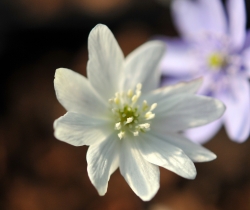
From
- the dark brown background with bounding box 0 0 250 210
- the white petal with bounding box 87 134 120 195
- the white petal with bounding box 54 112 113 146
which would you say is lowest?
the dark brown background with bounding box 0 0 250 210

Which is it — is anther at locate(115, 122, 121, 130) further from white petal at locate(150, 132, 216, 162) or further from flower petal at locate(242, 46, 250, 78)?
flower petal at locate(242, 46, 250, 78)

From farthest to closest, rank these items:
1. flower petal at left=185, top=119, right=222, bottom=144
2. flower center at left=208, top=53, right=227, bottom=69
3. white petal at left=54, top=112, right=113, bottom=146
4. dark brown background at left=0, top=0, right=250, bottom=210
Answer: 1. dark brown background at left=0, top=0, right=250, bottom=210
2. flower center at left=208, top=53, right=227, bottom=69
3. flower petal at left=185, top=119, right=222, bottom=144
4. white petal at left=54, top=112, right=113, bottom=146

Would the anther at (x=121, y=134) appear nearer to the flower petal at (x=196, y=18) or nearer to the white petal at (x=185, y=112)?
the white petal at (x=185, y=112)

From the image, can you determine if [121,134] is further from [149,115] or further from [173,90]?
[173,90]

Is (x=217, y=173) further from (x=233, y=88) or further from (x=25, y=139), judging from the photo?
(x=25, y=139)

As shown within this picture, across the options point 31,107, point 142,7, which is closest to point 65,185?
point 31,107

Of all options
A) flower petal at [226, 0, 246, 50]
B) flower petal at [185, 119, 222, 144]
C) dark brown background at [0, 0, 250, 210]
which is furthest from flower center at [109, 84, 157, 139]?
dark brown background at [0, 0, 250, 210]
